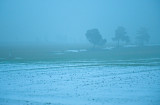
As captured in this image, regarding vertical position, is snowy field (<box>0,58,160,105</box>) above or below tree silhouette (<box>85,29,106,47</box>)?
below

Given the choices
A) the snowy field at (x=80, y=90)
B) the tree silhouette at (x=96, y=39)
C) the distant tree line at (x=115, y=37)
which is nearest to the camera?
the snowy field at (x=80, y=90)

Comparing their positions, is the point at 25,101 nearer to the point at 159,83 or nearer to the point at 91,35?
the point at 159,83

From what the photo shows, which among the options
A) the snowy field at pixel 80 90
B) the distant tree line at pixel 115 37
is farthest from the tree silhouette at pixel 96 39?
the snowy field at pixel 80 90

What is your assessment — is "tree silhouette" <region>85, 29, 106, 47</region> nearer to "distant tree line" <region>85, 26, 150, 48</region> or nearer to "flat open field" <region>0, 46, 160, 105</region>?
"distant tree line" <region>85, 26, 150, 48</region>

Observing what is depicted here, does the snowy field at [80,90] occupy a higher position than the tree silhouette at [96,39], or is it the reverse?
the tree silhouette at [96,39]

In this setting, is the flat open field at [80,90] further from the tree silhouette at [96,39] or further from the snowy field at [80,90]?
the tree silhouette at [96,39]

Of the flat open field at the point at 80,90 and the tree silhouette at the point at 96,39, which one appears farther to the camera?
the tree silhouette at the point at 96,39

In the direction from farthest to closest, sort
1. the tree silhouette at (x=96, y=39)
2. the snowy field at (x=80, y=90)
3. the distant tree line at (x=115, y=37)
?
the distant tree line at (x=115, y=37) → the tree silhouette at (x=96, y=39) → the snowy field at (x=80, y=90)

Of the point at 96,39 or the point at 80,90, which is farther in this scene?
the point at 96,39

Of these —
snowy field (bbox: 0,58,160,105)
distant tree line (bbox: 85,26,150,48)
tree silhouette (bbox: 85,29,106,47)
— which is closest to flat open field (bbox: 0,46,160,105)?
snowy field (bbox: 0,58,160,105)

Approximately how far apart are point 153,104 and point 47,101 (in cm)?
776

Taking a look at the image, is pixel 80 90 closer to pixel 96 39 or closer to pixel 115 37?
pixel 96 39

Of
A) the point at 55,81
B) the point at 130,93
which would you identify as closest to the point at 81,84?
the point at 55,81

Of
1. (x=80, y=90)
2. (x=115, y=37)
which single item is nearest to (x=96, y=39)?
(x=115, y=37)
